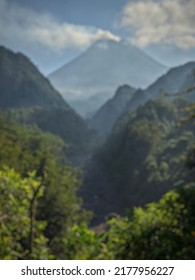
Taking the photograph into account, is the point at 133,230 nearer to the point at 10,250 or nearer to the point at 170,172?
the point at 10,250

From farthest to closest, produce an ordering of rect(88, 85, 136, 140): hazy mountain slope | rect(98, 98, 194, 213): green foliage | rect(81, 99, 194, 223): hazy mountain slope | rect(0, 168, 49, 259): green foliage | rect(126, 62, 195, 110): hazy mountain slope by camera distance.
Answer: rect(88, 85, 136, 140): hazy mountain slope, rect(126, 62, 195, 110): hazy mountain slope, rect(81, 99, 194, 223): hazy mountain slope, rect(98, 98, 194, 213): green foliage, rect(0, 168, 49, 259): green foliage

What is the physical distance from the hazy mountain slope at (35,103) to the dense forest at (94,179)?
35cm

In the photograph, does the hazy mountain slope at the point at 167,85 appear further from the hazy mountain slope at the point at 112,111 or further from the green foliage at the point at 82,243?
the green foliage at the point at 82,243

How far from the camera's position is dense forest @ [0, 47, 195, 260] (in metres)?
4.92

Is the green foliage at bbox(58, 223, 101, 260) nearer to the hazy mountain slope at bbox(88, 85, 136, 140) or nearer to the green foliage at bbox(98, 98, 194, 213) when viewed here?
the green foliage at bbox(98, 98, 194, 213)

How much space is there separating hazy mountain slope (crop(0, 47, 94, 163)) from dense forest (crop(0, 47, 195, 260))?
13.9 inches

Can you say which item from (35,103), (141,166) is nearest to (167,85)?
(35,103)

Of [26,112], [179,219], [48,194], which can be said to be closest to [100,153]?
[26,112]

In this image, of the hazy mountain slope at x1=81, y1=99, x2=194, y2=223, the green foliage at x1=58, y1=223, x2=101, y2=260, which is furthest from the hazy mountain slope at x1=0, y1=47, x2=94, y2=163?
the green foliage at x1=58, y1=223, x2=101, y2=260

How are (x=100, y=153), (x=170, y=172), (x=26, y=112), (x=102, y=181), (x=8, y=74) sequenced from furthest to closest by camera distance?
(x=8, y=74) → (x=26, y=112) → (x=100, y=153) → (x=102, y=181) → (x=170, y=172)

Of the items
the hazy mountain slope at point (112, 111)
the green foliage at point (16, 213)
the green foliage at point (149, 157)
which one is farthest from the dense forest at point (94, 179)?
the hazy mountain slope at point (112, 111)

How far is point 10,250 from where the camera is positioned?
15.2ft

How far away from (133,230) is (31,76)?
140732 millimetres

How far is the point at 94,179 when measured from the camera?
59.0m
